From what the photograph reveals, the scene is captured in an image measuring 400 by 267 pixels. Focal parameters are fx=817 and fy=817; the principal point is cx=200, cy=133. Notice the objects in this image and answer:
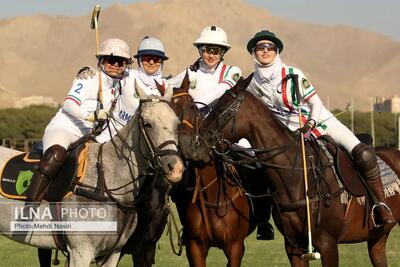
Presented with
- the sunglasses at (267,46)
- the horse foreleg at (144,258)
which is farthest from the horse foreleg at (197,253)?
the sunglasses at (267,46)

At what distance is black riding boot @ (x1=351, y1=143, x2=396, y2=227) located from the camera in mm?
9500

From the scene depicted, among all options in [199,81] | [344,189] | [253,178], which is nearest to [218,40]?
[199,81]

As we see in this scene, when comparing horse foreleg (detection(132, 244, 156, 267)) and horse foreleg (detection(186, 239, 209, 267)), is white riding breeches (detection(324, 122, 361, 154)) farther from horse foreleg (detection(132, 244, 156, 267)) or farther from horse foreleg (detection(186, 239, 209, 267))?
horse foreleg (detection(132, 244, 156, 267))

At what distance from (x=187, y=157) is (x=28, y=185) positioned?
1.73 metres

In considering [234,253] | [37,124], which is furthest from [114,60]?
[37,124]

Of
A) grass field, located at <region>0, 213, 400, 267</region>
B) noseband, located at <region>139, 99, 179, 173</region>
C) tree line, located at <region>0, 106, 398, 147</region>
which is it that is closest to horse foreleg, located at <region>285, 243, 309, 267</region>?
noseband, located at <region>139, 99, 179, 173</region>

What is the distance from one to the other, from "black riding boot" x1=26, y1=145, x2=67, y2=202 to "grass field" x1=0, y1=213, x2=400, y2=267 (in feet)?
16.4

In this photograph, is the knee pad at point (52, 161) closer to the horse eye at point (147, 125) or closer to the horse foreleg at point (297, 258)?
the horse eye at point (147, 125)

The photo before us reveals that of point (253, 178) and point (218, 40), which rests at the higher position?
point (218, 40)

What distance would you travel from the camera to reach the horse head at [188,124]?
28.5ft

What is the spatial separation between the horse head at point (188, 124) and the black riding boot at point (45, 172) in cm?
128

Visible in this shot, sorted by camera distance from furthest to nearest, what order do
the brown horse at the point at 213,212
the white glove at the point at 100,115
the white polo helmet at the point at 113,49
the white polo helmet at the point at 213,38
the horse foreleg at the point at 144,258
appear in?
the white polo helmet at the point at 213,38
the horse foreleg at the point at 144,258
the brown horse at the point at 213,212
the white polo helmet at the point at 113,49
the white glove at the point at 100,115

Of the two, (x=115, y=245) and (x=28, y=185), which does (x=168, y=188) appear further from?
(x=28, y=185)

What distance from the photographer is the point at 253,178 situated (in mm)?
9883
